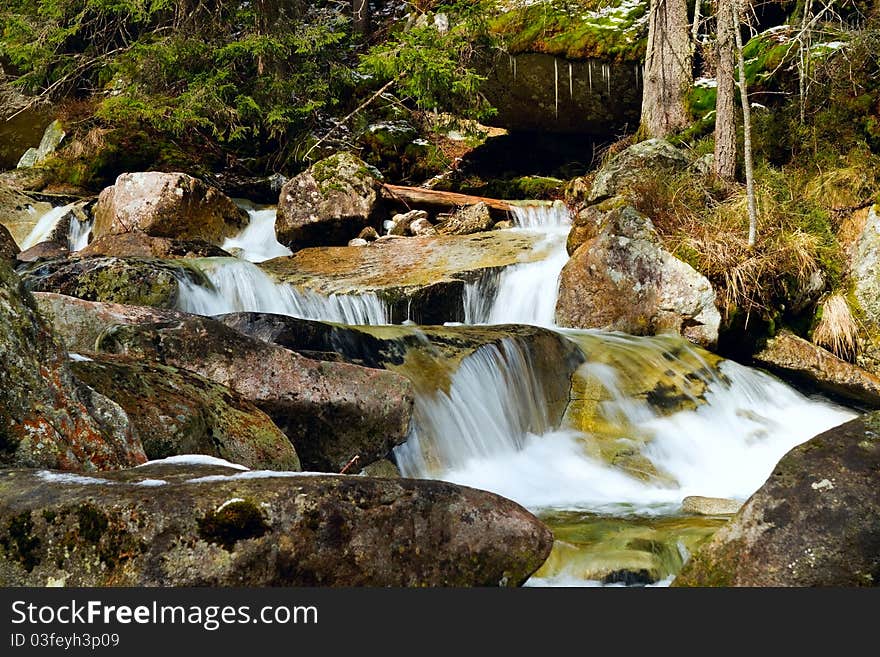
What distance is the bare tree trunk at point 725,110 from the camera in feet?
36.1

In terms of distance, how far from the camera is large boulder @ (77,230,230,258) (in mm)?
10523

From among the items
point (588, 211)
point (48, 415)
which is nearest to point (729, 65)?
point (588, 211)

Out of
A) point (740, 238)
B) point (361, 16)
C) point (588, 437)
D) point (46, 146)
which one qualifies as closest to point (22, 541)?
point (588, 437)

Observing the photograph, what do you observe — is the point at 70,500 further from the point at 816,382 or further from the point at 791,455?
the point at 816,382

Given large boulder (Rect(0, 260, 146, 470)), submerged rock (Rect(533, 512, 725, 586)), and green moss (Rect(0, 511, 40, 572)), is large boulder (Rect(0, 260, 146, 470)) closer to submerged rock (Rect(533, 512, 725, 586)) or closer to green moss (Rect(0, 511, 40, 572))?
green moss (Rect(0, 511, 40, 572))

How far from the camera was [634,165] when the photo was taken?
11500 millimetres

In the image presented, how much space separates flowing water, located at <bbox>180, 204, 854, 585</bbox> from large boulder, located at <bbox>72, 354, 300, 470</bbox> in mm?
1603

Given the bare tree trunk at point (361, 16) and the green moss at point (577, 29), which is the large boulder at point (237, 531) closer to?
the green moss at point (577, 29)

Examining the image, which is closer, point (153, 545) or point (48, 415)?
point (153, 545)

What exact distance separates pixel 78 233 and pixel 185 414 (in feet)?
33.9

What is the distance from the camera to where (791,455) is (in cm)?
320

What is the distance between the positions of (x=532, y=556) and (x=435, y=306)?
264 inches

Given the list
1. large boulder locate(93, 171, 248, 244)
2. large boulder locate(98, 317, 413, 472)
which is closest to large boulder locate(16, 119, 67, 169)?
large boulder locate(93, 171, 248, 244)

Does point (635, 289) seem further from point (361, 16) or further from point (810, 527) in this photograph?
point (361, 16)
